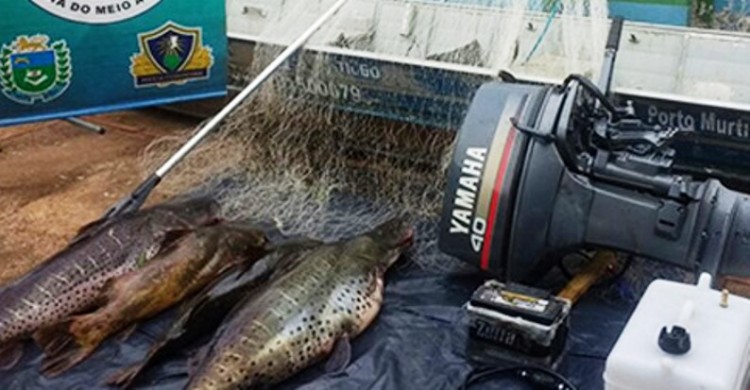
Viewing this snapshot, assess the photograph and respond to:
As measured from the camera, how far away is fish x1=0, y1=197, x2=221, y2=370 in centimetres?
223

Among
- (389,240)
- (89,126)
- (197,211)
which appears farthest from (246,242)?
(89,126)

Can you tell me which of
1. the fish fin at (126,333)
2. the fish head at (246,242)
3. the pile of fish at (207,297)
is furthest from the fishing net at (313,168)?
the fish fin at (126,333)

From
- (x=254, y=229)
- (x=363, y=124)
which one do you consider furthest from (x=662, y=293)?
(x=363, y=124)

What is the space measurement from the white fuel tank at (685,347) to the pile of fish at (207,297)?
2.59ft

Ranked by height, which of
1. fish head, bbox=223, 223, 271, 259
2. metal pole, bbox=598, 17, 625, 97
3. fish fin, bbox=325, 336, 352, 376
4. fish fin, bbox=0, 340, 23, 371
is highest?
metal pole, bbox=598, 17, 625, 97

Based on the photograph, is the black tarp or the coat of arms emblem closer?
the black tarp

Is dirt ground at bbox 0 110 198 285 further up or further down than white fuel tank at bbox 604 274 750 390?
further down

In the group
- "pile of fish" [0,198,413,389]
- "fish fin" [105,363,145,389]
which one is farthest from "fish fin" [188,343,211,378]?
"fish fin" [105,363,145,389]

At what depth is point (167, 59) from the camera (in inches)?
149

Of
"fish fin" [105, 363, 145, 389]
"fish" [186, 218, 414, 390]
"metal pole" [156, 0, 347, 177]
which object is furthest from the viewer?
"metal pole" [156, 0, 347, 177]

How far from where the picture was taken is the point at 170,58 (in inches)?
149

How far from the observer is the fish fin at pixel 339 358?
213 cm

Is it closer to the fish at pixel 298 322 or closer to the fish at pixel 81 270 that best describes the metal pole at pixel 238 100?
the fish at pixel 81 270

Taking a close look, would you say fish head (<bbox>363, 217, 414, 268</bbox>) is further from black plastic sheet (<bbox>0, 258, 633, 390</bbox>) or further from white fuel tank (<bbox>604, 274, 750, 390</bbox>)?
white fuel tank (<bbox>604, 274, 750, 390</bbox>)
